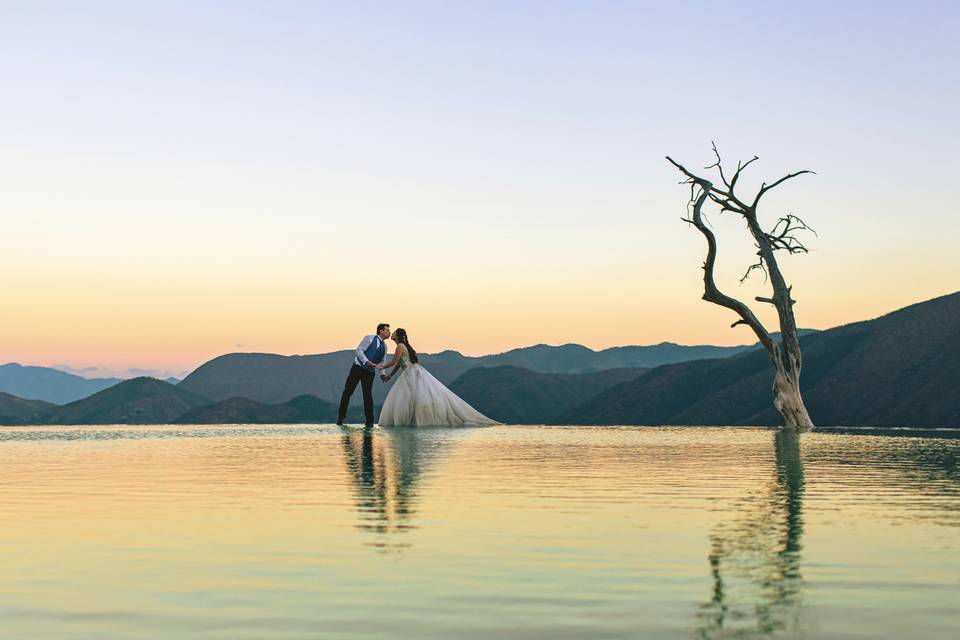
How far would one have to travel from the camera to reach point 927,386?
78.2 meters

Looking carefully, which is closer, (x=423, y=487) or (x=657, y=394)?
(x=423, y=487)

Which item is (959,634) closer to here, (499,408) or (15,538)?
(15,538)

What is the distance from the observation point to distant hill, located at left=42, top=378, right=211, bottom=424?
145250mm

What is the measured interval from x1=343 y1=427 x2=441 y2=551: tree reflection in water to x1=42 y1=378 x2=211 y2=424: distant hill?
12331 cm

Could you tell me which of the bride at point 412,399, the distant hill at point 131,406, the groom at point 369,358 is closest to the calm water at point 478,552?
the groom at point 369,358

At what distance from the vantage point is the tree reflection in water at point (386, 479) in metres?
9.77

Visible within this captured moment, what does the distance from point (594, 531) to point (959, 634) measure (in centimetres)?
422

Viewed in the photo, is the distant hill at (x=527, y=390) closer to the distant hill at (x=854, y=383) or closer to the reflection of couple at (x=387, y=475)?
the distant hill at (x=854, y=383)

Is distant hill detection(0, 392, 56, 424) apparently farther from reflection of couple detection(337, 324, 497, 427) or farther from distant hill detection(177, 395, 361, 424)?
reflection of couple detection(337, 324, 497, 427)

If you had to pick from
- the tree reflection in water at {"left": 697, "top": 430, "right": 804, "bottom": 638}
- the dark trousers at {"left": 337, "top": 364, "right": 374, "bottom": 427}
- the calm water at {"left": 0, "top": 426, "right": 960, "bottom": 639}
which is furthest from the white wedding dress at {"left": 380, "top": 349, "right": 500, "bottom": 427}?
the tree reflection in water at {"left": 697, "top": 430, "right": 804, "bottom": 638}

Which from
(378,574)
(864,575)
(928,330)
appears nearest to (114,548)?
(378,574)

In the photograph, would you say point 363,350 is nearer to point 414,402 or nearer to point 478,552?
point 414,402

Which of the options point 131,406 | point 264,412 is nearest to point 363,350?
point 264,412

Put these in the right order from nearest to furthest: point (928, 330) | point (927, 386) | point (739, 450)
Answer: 1. point (739, 450)
2. point (927, 386)
3. point (928, 330)
